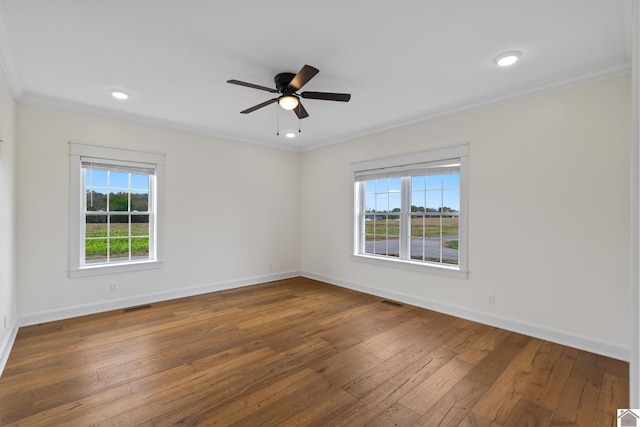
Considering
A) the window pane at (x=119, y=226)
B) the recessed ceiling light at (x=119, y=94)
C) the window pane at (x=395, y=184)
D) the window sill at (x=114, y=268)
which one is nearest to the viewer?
the recessed ceiling light at (x=119, y=94)

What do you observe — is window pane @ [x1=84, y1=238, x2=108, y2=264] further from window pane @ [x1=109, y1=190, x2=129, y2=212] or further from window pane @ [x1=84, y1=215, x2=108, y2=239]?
window pane @ [x1=109, y1=190, x2=129, y2=212]

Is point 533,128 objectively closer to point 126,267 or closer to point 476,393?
point 476,393

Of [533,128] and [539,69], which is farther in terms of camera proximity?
[533,128]

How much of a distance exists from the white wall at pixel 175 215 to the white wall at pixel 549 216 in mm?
2759

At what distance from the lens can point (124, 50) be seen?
2613 millimetres

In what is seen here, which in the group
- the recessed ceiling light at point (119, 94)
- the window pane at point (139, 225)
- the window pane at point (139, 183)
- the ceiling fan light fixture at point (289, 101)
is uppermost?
the recessed ceiling light at point (119, 94)

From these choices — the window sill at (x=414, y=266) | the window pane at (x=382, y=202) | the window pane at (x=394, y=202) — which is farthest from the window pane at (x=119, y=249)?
the window pane at (x=394, y=202)

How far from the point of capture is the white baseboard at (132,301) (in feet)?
12.0

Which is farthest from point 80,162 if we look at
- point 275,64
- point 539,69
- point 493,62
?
point 539,69

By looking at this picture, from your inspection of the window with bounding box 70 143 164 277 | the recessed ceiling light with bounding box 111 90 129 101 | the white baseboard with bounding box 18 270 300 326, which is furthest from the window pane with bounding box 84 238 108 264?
the recessed ceiling light with bounding box 111 90 129 101

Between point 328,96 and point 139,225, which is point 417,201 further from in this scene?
point 139,225

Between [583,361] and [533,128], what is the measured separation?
2358 mm

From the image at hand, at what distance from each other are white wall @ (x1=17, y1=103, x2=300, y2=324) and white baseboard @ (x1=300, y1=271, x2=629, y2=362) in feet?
7.55

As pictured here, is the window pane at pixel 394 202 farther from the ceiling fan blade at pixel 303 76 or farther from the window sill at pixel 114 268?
the window sill at pixel 114 268
